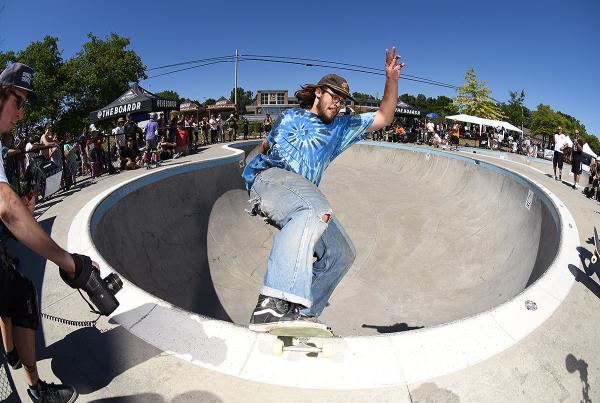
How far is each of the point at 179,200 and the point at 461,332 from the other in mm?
8185

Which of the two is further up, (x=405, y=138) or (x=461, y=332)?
(x=405, y=138)

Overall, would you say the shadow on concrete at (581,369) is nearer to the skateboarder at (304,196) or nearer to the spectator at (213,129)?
the skateboarder at (304,196)

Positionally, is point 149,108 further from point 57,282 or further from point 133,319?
point 133,319

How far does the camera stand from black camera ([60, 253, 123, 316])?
6.33 ft

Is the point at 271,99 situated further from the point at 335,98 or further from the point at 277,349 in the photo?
the point at 277,349

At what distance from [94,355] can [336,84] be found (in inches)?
108

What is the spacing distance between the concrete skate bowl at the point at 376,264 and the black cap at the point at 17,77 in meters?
1.80

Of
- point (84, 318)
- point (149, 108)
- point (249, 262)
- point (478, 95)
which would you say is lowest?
point (249, 262)

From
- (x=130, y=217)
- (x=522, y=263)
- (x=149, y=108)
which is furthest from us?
(x=149, y=108)

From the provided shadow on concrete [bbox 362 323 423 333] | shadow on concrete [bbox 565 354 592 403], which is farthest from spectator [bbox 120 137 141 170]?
shadow on concrete [bbox 565 354 592 403]

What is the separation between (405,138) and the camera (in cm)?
2977

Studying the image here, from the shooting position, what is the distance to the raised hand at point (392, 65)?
3.03 meters

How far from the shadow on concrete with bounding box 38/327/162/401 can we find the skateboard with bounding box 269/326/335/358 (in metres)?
0.86

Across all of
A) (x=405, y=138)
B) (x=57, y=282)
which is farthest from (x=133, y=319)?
(x=405, y=138)
